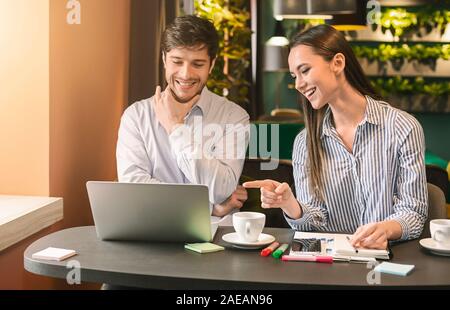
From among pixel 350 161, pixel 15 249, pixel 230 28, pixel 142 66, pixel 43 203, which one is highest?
pixel 230 28

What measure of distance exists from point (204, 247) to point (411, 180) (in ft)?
2.21

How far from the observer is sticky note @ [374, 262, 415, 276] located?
139cm

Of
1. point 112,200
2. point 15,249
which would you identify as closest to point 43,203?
point 15,249

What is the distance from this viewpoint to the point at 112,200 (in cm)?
162

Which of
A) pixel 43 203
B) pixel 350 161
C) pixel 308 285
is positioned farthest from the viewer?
pixel 43 203

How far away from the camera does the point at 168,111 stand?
2342mm

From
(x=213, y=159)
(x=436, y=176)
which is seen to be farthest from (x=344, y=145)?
(x=436, y=176)

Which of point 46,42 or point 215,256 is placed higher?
point 46,42

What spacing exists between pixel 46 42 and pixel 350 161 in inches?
43.3

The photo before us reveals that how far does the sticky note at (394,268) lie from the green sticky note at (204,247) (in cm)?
39

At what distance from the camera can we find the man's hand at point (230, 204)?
2281 millimetres

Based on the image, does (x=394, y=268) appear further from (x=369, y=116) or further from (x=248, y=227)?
(x=369, y=116)

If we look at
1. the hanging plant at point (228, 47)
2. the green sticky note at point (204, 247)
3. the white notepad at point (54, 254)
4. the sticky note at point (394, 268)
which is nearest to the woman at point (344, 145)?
the green sticky note at point (204, 247)
